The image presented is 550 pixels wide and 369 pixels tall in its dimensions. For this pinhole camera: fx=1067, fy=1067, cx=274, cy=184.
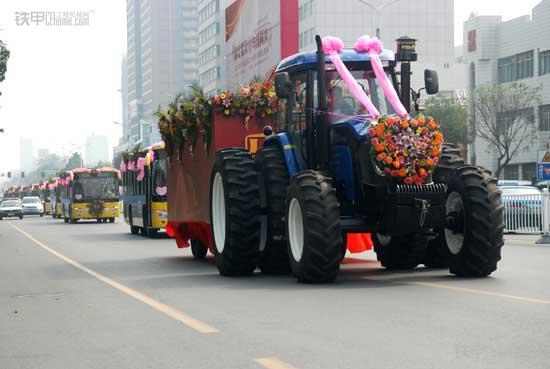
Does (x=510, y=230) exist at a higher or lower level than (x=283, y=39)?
lower

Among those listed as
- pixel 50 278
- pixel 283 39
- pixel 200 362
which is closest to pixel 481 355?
pixel 200 362

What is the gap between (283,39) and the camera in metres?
92.5

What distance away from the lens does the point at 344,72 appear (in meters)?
14.2

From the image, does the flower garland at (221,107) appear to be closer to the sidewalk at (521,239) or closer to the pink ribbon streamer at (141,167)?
the sidewalk at (521,239)

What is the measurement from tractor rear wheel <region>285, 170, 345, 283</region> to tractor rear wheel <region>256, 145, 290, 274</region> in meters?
1.00

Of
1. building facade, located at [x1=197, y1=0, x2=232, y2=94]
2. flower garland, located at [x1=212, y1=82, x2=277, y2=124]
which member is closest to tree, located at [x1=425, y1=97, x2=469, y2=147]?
flower garland, located at [x1=212, y1=82, x2=277, y2=124]

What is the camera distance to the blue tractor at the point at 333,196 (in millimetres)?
13000

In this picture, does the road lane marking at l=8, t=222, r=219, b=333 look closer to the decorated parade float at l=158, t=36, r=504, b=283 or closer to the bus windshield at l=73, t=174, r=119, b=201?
the decorated parade float at l=158, t=36, r=504, b=283

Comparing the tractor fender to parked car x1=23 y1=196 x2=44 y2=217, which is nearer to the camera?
the tractor fender

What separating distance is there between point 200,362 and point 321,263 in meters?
5.44

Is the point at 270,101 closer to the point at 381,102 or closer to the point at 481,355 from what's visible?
the point at 381,102

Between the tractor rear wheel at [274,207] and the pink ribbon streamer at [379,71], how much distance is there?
1.70 metres

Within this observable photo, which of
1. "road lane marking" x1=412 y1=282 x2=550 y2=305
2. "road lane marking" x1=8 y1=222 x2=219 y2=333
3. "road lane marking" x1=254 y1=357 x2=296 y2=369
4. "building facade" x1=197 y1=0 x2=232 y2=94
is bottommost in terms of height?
"road lane marking" x1=8 y1=222 x2=219 y2=333

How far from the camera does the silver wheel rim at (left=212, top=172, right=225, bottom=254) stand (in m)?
15.7
